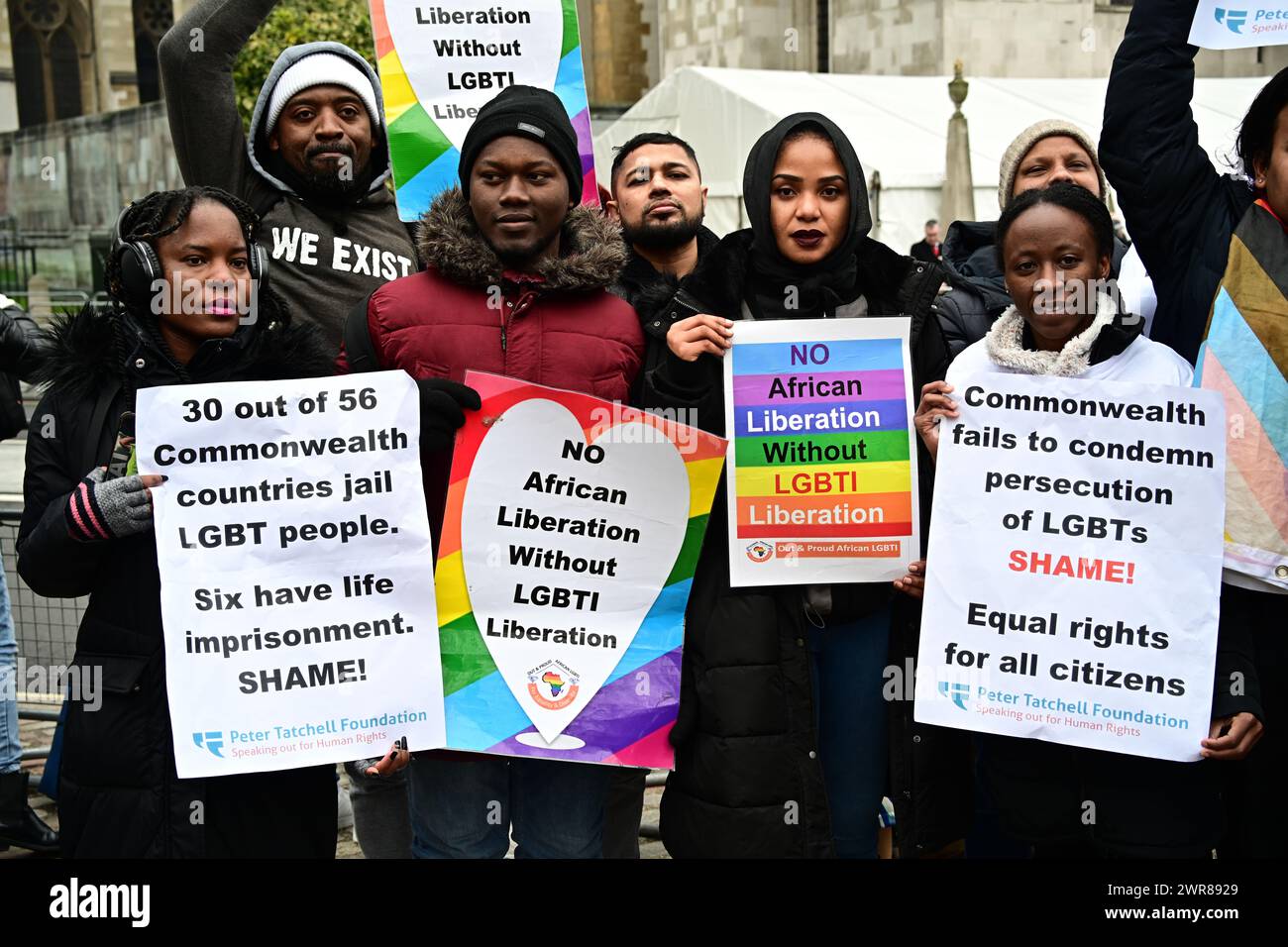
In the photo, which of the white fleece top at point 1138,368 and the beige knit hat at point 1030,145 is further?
the beige knit hat at point 1030,145

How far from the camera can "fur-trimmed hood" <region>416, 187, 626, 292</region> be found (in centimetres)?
314

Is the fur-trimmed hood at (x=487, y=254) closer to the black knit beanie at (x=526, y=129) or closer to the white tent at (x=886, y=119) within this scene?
the black knit beanie at (x=526, y=129)

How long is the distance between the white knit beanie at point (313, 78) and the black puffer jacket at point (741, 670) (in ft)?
4.49

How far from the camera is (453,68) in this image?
13.9 feet

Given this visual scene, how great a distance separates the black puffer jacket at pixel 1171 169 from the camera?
3184 mm

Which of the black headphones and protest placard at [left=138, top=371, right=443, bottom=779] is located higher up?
the black headphones

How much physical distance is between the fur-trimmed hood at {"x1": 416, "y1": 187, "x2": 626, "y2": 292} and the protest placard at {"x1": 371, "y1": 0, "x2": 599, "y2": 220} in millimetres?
870

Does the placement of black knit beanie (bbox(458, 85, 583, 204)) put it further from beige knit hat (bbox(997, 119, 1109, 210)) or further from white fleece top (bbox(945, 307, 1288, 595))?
beige knit hat (bbox(997, 119, 1109, 210))

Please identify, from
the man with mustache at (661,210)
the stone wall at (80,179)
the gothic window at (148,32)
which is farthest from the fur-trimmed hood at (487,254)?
the gothic window at (148,32)

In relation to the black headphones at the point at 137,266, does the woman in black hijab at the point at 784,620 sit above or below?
below

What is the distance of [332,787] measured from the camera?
10.7 feet

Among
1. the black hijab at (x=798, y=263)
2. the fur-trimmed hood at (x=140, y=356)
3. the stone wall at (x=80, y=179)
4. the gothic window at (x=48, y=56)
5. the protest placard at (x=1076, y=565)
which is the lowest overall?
the protest placard at (x=1076, y=565)

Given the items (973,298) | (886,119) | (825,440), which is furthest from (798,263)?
(886,119)

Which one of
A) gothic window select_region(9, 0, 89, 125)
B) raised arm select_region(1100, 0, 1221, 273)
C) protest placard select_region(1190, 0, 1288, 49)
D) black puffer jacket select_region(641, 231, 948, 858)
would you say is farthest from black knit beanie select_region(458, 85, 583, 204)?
gothic window select_region(9, 0, 89, 125)
